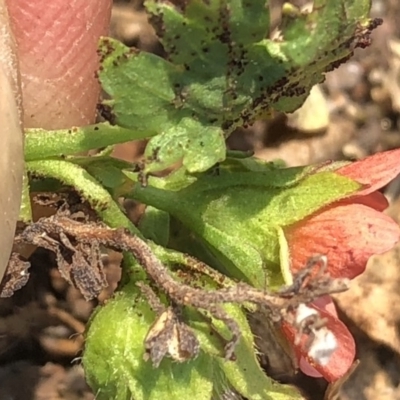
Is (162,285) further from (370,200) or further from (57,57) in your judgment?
(57,57)

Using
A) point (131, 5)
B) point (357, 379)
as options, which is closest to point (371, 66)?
point (131, 5)

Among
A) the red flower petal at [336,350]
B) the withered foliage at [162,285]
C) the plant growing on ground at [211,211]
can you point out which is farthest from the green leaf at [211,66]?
the red flower petal at [336,350]

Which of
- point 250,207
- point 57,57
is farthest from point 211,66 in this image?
point 57,57

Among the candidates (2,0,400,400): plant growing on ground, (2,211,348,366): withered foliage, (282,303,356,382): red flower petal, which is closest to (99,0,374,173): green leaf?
(2,0,400,400): plant growing on ground

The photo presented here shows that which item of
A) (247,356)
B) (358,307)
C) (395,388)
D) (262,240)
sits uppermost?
(262,240)

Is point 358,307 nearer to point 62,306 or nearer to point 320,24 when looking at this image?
point 62,306

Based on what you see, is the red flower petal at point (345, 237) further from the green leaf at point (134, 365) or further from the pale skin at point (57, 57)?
the pale skin at point (57, 57)

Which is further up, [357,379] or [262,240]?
[262,240]
